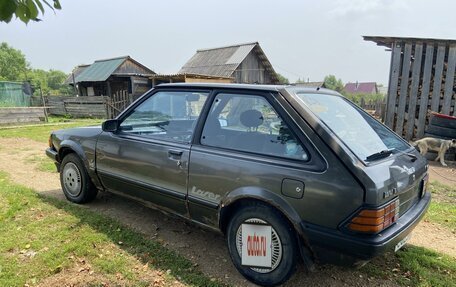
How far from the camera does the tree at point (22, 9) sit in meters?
1.76

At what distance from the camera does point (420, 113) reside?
962 centimetres

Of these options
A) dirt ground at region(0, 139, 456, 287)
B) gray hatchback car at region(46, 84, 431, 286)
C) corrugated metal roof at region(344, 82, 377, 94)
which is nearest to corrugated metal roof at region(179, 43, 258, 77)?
dirt ground at region(0, 139, 456, 287)

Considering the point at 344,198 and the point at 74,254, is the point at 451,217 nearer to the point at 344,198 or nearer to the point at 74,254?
the point at 344,198

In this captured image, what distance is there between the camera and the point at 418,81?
9.57 meters

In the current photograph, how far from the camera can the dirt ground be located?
291cm

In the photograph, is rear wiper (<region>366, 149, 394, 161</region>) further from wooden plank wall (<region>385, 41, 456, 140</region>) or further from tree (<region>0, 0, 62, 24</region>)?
wooden plank wall (<region>385, 41, 456, 140</region>)

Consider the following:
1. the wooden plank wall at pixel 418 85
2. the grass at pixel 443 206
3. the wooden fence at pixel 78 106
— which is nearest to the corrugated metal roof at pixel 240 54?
the wooden fence at pixel 78 106

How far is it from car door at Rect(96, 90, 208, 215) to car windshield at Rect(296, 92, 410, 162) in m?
1.14

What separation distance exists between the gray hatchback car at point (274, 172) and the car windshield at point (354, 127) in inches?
0.6

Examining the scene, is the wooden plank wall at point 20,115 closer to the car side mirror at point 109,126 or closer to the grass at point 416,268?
the car side mirror at point 109,126

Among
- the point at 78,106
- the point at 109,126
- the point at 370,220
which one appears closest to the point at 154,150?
the point at 109,126

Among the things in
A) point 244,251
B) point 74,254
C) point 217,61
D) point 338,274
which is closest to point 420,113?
point 338,274

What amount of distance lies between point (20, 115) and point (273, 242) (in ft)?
56.2

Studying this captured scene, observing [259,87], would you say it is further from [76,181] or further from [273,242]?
[76,181]
